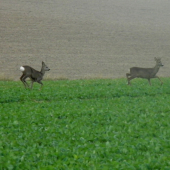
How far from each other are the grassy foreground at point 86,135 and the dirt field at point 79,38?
1581cm

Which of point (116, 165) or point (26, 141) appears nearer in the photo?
point (116, 165)

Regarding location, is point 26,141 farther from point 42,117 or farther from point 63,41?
point 63,41

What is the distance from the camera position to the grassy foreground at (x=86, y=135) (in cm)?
654

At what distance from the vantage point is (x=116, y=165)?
6320 mm

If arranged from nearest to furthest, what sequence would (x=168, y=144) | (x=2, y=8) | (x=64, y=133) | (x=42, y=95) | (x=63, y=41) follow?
(x=168, y=144), (x=64, y=133), (x=42, y=95), (x=63, y=41), (x=2, y=8)

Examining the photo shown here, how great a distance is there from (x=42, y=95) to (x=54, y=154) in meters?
9.06

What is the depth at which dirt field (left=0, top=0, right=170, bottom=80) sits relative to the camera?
112 ft

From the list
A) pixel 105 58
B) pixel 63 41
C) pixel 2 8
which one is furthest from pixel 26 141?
pixel 2 8

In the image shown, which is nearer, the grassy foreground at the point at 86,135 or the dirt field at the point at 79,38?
the grassy foreground at the point at 86,135

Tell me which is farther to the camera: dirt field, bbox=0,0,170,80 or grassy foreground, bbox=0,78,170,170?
dirt field, bbox=0,0,170,80

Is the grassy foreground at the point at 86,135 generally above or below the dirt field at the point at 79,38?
below

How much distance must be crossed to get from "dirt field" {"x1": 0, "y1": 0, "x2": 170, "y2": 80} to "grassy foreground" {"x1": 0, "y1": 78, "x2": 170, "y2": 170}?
15808 mm

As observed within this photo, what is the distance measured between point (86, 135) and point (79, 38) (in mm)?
34159

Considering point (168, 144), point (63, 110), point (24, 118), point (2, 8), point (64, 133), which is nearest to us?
point (168, 144)
